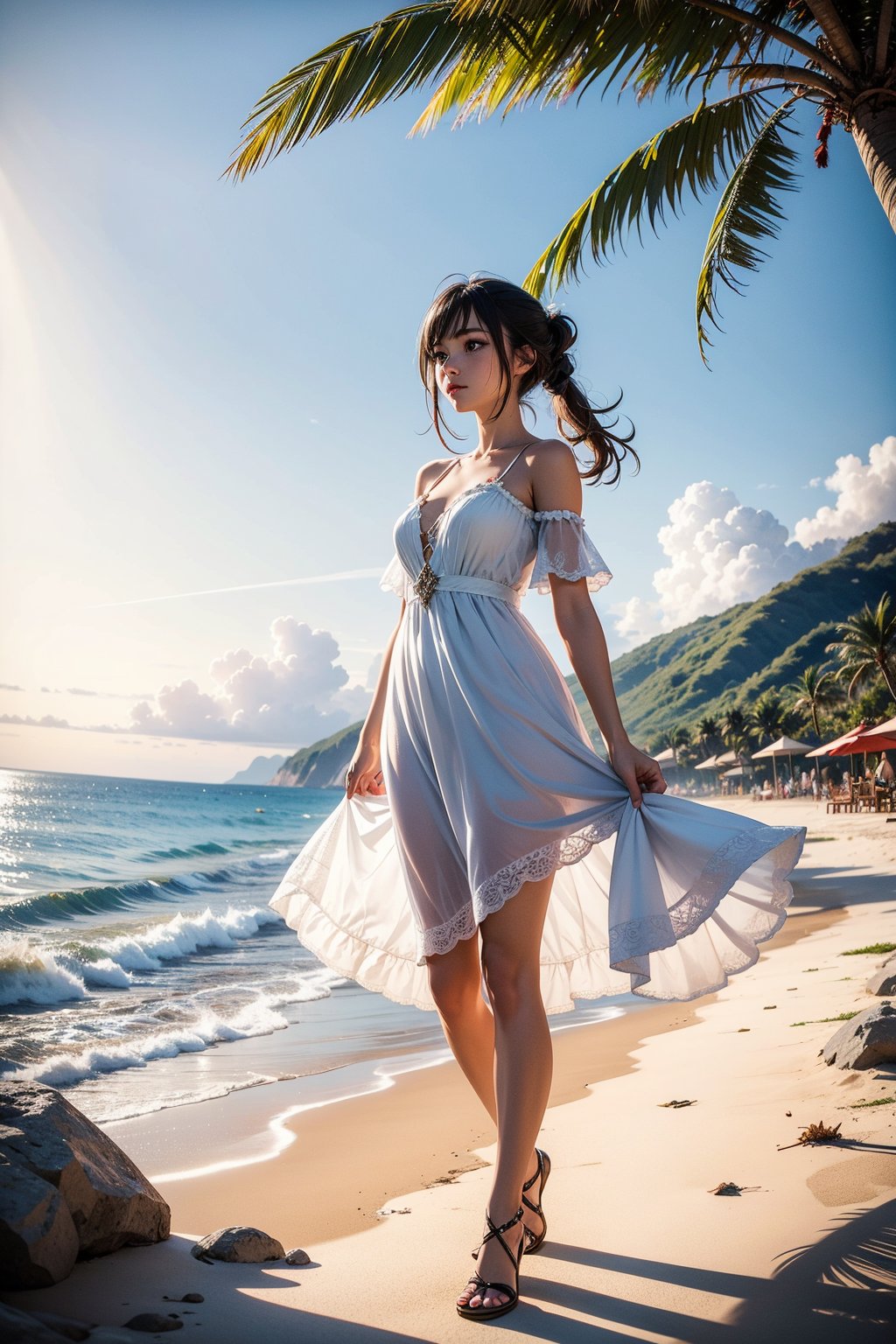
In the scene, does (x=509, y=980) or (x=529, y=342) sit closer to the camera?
(x=509, y=980)

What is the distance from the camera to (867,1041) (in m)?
2.85

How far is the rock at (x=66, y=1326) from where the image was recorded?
146cm

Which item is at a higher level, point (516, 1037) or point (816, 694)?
point (816, 694)

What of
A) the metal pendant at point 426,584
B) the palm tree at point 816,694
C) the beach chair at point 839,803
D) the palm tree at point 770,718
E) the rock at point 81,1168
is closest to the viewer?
the rock at point 81,1168

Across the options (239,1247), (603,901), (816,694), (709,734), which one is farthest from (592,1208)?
(709,734)

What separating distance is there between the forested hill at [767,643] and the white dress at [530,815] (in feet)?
292

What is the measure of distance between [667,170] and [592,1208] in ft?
15.5

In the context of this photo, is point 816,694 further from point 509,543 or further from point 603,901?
point 509,543

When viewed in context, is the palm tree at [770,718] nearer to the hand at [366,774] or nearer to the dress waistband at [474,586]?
the hand at [366,774]

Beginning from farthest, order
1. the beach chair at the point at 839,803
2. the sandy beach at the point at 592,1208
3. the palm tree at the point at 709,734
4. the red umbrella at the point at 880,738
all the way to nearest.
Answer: the palm tree at the point at 709,734 < the beach chair at the point at 839,803 < the red umbrella at the point at 880,738 < the sandy beach at the point at 592,1208

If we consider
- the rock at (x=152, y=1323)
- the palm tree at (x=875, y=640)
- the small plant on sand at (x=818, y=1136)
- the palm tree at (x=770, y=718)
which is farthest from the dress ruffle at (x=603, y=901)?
the palm tree at (x=770, y=718)

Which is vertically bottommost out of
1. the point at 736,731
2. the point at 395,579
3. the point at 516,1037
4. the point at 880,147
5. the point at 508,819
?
the point at 736,731

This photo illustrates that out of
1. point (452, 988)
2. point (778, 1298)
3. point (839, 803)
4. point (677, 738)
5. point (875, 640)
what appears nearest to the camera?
point (778, 1298)

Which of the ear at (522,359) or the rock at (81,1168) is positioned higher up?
the ear at (522,359)
